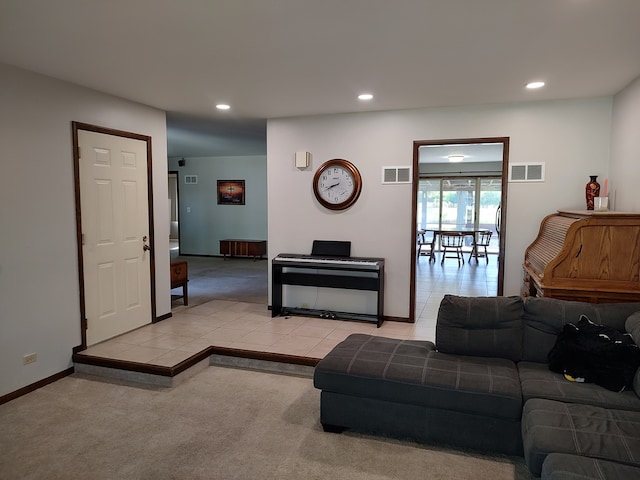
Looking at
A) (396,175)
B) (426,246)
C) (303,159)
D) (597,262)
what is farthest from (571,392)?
(426,246)

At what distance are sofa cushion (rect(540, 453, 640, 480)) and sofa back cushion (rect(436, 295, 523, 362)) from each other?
105cm

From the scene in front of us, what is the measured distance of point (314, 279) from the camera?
4992 millimetres

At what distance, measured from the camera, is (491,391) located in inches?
93.2

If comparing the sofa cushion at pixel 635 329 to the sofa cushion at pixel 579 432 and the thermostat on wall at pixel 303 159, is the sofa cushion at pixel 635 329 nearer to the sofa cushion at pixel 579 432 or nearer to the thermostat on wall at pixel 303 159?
the sofa cushion at pixel 579 432

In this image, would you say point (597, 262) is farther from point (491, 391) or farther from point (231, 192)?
point (231, 192)

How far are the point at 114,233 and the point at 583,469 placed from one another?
161 inches

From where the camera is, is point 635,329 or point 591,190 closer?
point 635,329

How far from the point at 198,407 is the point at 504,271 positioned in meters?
3.24

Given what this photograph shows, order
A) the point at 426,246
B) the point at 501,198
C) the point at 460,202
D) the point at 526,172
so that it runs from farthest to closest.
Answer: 1. the point at 426,246
2. the point at 460,202
3. the point at 501,198
4. the point at 526,172

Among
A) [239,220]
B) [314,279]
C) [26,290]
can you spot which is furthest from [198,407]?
[239,220]

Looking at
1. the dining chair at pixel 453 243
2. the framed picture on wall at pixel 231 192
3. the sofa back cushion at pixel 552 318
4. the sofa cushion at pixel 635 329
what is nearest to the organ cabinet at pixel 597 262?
the sofa back cushion at pixel 552 318

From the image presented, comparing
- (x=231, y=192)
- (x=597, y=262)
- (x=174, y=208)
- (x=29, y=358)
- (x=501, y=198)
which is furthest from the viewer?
(x=174, y=208)

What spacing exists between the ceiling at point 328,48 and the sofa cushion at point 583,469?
2136mm

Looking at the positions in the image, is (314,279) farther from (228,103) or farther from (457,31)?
(457,31)
